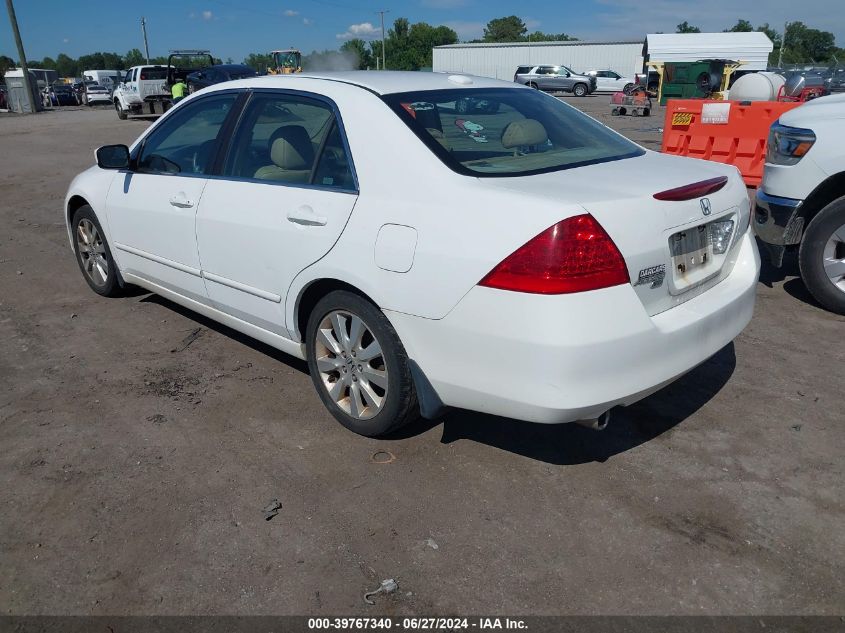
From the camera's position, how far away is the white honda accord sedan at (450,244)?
262 centimetres

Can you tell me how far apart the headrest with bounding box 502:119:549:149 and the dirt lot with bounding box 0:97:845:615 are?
142 cm

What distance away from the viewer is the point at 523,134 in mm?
3477

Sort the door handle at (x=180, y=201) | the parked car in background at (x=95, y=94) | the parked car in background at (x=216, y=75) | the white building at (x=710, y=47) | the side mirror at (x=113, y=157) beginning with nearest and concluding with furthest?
the door handle at (x=180, y=201) < the side mirror at (x=113, y=157) < the parked car in background at (x=216, y=75) < the parked car in background at (x=95, y=94) < the white building at (x=710, y=47)

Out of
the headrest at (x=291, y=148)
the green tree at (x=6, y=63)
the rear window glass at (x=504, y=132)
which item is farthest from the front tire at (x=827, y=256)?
the green tree at (x=6, y=63)

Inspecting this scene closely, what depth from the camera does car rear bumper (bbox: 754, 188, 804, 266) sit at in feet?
16.7

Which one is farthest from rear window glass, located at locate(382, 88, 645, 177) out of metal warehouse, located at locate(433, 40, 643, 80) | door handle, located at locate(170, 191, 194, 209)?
metal warehouse, located at locate(433, 40, 643, 80)

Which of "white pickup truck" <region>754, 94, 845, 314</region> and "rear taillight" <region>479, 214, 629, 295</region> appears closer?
"rear taillight" <region>479, 214, 629, 295</region>

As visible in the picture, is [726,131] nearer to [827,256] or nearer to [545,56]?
[827,256]

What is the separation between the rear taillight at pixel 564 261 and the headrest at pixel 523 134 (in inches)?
37.0

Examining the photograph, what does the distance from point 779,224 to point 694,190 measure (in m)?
2.61

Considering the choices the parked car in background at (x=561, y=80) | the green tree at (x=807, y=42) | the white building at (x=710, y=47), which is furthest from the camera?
the green tree at (x=807, y=42)

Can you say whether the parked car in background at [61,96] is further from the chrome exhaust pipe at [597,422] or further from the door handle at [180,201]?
the chrome exhaust pipe at [597,422]

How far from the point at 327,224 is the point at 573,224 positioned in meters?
1.19

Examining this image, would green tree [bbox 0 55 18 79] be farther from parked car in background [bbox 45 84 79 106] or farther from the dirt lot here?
the dirt lot
